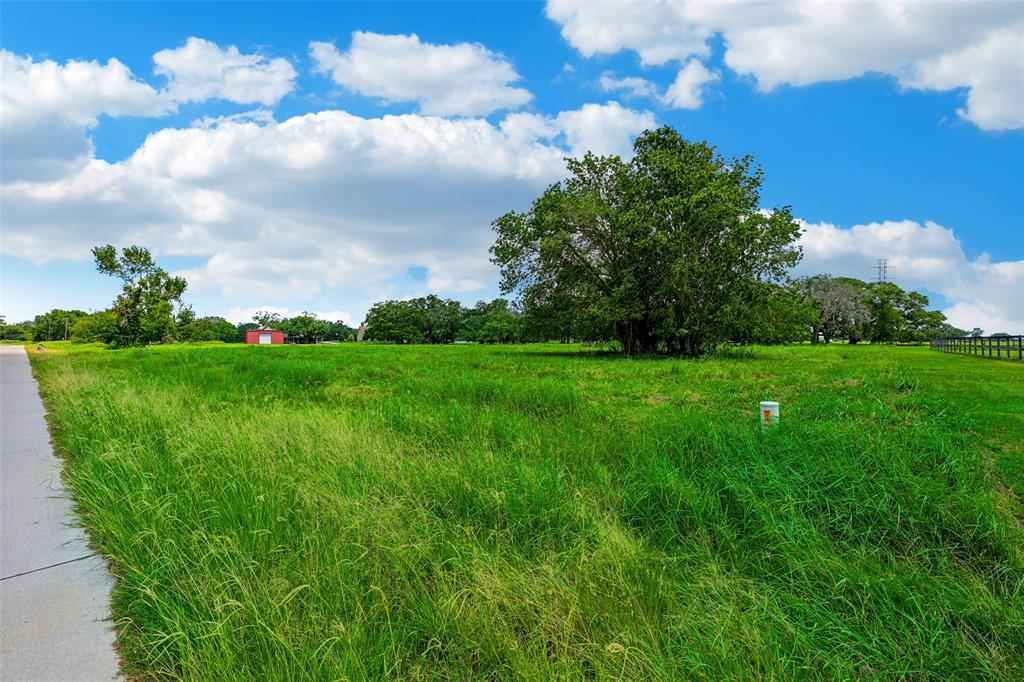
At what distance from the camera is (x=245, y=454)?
514 centimetres

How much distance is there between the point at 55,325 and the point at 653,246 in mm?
118151

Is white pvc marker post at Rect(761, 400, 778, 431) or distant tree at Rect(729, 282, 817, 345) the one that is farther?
distant tree at Rect(729, 282, 817, 345)

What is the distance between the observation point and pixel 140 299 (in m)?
58.4

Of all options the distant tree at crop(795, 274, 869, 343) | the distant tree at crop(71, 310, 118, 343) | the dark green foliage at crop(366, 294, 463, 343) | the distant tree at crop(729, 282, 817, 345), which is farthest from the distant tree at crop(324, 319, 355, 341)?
the distant tree at crop(729, 282, 817, 345)

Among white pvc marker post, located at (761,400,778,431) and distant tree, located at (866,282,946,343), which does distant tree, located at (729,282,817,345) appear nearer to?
white pvc marker post, located at (761,400,778,431)

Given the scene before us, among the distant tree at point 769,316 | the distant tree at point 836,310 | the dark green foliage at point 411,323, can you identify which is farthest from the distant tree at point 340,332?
the distant tree at point 769,316

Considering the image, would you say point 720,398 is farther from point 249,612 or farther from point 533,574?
point 249,612

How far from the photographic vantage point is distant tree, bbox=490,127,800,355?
2281 centimetres

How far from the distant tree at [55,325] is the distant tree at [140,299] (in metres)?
50.0

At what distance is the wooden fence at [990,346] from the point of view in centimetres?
2372

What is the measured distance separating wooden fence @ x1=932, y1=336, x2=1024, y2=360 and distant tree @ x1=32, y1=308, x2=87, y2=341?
125m

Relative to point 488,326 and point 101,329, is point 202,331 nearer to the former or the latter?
point 101,329

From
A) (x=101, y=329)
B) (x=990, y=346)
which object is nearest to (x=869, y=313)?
(x=990, y=346)

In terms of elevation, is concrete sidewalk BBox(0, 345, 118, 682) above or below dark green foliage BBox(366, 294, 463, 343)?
below
